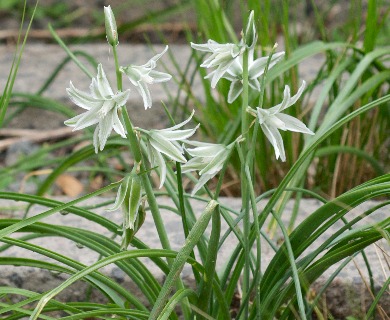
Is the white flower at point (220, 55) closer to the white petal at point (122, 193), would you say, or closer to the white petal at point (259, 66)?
the white petal at point (259, 66)

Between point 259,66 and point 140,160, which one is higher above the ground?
point 259,66

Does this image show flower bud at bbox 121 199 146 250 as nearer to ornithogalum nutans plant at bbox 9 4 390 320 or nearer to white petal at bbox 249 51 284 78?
ornithogalum nutans plant at bbox 9 4 390 320

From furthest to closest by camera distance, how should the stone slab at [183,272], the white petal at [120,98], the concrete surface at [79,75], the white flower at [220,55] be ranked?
the concrete surface at [79,75], the stone slab at [183,272], the white flower at [220,55], the white petal at [120,98]

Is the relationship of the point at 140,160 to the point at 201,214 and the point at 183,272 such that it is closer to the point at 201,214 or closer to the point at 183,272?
the point at 201,214

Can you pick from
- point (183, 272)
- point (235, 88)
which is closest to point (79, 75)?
point (183, 272)

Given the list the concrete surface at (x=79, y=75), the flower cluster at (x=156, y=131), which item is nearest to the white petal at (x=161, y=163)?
the flower cluster at (x=156, y=131)

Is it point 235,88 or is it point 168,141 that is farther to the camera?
point 235,88

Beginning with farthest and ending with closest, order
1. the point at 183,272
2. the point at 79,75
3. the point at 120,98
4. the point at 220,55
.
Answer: the point at 79,75
the point at 183,272
the point at 220,55
the point at 120,98

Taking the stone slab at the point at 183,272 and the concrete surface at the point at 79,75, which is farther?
the concrete surface at the point at 79,75
